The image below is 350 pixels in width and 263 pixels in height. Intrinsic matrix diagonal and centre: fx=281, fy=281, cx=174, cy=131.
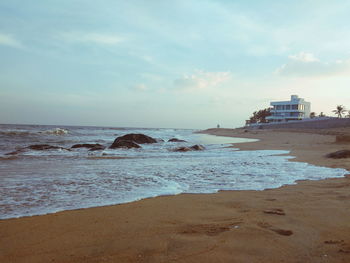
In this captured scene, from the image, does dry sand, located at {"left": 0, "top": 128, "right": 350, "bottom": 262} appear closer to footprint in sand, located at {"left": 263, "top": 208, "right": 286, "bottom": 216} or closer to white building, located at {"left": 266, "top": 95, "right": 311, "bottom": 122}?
footprint in sand, located at {"left": 263, "top": 208, "right": 286, "bottom": 216}

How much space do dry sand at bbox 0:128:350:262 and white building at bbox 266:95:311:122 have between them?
69545 millimetres

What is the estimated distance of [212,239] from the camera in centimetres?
251

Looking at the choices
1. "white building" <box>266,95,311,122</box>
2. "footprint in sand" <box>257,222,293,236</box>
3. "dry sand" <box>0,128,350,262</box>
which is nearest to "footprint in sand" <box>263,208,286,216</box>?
"dry sand" <box>0,128,350,262</box>

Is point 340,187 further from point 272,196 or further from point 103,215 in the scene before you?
point 103,215

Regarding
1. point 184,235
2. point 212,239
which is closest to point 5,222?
point 184,235

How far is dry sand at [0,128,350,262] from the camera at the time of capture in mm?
2207

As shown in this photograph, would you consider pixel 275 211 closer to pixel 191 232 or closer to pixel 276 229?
pixel 276 229

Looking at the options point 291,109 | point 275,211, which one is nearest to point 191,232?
point 275,211

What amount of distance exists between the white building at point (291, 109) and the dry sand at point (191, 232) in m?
69.5

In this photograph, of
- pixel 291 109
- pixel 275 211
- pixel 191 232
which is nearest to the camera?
pixel 191 232

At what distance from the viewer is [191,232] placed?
2697 millimetres

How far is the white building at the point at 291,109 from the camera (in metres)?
68.3

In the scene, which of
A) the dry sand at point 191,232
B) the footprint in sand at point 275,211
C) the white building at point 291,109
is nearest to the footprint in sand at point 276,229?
the dry sand at point 191,232

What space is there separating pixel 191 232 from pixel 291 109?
72757 millimetres
